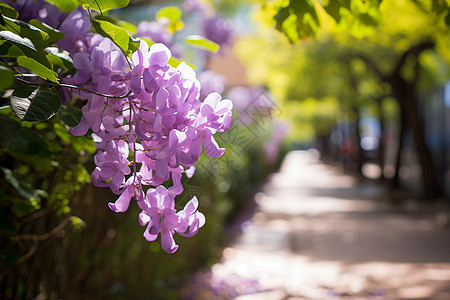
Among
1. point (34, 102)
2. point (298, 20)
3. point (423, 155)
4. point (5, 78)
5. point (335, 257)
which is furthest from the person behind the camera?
point (423, 155)

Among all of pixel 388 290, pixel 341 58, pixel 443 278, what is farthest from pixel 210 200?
pixel 341 58

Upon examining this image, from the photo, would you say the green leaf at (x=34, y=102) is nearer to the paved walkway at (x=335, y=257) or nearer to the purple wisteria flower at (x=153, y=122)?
the purple wisteria flower at (x=153, y=122)

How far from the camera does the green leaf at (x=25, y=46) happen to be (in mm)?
1002

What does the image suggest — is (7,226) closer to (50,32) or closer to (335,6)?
(50,32)

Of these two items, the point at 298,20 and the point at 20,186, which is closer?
the point at 20,186

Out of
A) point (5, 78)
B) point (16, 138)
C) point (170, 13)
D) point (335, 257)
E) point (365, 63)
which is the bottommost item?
point (335, 257)

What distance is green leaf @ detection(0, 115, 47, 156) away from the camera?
1133 mm

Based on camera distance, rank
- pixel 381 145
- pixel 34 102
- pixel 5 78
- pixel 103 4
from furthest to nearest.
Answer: pixel 381 145
pixel 103 4
pixel 34 102
pixel 5 78

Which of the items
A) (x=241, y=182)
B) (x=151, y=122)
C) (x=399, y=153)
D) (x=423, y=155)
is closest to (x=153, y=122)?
(x=151, y=122)

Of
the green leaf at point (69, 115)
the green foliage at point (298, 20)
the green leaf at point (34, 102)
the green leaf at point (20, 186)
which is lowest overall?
the green leaf at point (20, 186)

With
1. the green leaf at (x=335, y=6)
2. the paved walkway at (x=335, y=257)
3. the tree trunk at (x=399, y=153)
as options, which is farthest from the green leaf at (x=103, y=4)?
the tree trunk at (x=399, y=153)

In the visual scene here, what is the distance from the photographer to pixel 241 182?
11234 millimetres

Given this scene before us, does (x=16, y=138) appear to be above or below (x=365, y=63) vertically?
below

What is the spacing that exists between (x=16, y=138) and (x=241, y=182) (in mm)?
10152
